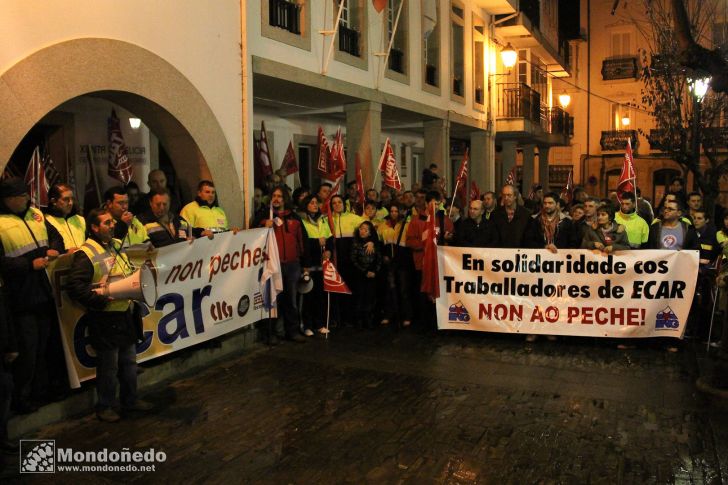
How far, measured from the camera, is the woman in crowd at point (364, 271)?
1004 centimetres

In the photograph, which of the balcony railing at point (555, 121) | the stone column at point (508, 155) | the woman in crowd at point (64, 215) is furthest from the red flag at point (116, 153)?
the balcony railing at point (555, 121)

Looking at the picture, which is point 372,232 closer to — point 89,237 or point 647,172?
point 89,237

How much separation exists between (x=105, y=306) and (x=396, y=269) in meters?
5.18

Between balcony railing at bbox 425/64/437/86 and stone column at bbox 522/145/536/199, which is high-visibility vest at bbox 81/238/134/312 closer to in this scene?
balcony railing at bbox 425/64/437/86

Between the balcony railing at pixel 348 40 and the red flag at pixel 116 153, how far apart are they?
15.4 feet

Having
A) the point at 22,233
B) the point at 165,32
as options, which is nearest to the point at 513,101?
the point at 165,32

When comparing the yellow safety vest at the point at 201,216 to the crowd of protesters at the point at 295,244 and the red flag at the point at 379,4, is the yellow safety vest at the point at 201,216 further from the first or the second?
the red flag at the point at 379,4

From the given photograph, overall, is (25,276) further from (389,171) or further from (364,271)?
(389,171)

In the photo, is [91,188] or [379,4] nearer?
[91,188]

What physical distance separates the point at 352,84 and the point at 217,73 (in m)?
4.47

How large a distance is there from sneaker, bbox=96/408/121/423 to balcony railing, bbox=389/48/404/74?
Answer: 36.2 ft

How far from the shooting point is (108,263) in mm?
6188

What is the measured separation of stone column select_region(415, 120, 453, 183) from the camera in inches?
719

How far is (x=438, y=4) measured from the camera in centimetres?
1797
